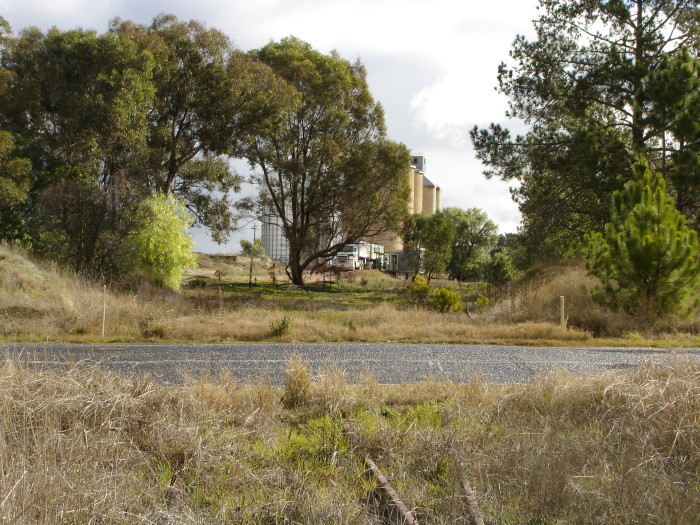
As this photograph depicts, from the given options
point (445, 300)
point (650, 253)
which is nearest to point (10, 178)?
point (445, 300)

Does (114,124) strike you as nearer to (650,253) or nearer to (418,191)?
(650,253)

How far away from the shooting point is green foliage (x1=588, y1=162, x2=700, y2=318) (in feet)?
54.2

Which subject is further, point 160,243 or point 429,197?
point 429,197

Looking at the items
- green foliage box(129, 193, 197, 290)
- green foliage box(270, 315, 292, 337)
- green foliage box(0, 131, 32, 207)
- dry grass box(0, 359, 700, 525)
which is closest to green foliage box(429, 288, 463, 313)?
green foliage box(270, 315, 292, 337)

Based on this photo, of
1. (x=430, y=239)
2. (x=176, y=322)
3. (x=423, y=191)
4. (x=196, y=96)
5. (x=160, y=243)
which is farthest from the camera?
(x=423, y=191)

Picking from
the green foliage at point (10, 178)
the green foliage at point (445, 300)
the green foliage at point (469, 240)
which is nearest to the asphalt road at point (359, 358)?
the green foliage at point (445, 300)

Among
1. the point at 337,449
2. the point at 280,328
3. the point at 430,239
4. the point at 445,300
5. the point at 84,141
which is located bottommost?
the point at 337,449

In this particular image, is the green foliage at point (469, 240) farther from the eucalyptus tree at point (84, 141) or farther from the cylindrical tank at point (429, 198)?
the eucalyptus tree at point (84, 141)

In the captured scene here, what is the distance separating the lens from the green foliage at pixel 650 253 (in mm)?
16516

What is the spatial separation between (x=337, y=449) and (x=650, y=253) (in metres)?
13.4

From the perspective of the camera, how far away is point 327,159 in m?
38.7

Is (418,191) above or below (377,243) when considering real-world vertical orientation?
above

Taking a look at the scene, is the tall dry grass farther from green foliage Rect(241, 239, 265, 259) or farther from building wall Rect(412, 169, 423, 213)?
building wall Rect(412, 169, 423, 213)

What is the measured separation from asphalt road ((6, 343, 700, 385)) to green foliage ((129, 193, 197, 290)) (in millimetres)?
11586
